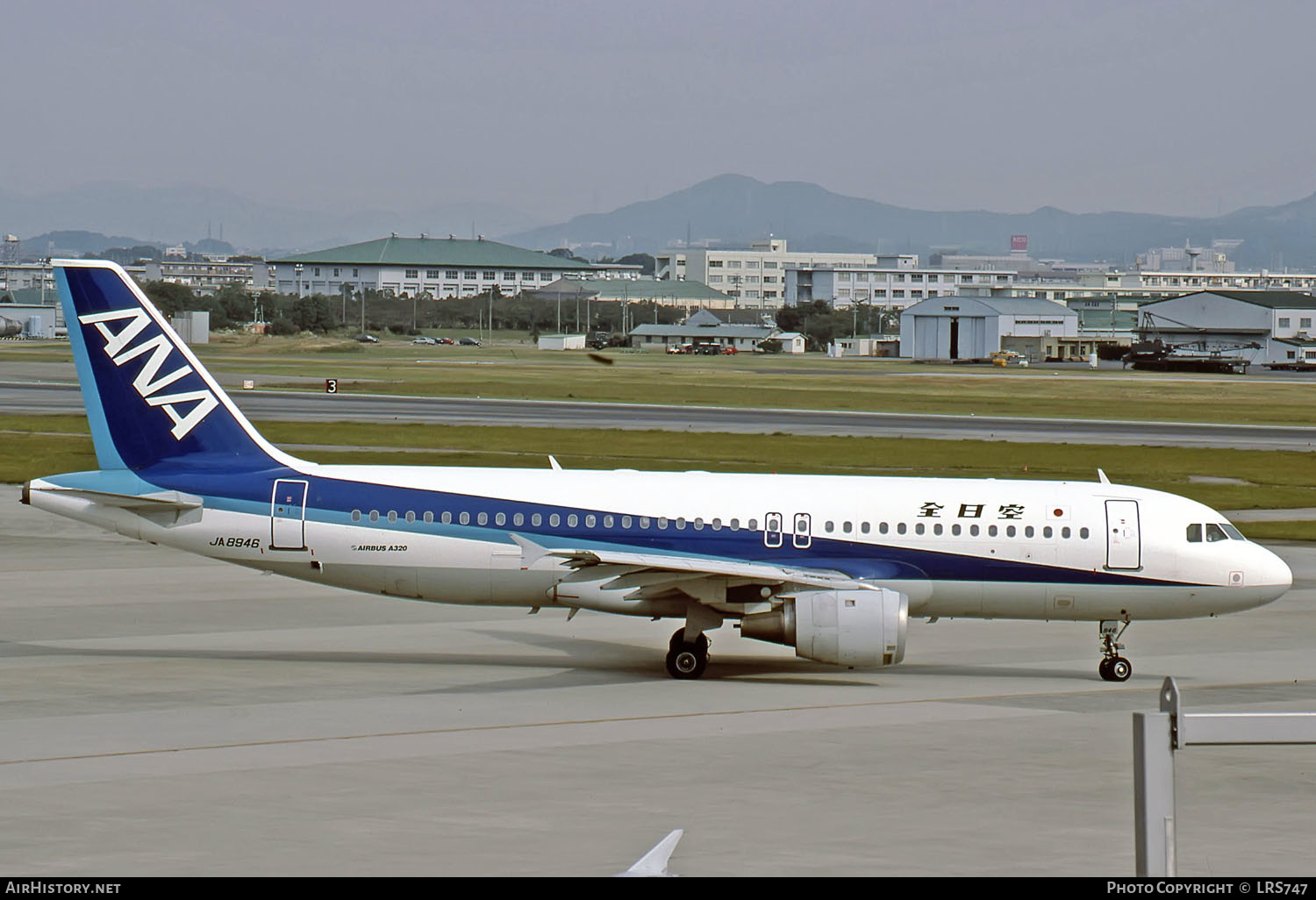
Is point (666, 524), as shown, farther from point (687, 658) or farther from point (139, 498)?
point (139, 498)

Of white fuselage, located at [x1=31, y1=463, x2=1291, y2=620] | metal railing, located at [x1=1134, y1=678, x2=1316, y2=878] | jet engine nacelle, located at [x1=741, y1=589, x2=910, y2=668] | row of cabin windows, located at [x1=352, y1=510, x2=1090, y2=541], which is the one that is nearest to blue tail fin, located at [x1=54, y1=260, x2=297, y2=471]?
white fuselage, located at [x1=31, y1=463, x2=1291, y2=620]

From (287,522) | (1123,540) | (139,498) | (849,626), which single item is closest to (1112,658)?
(1123,540)

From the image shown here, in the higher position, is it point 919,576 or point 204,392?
point 204,392

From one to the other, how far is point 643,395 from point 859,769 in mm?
85102

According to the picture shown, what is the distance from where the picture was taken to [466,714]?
2397 cm

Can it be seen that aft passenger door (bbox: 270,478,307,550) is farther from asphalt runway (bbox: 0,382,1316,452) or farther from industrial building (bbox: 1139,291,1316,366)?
industrial building (bbox: 1139,291,1316,366)

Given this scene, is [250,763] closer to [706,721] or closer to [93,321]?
[706,721]

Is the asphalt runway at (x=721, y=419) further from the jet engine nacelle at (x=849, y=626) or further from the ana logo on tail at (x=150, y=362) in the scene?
the jet engine nacelle at (x=849, y=626)

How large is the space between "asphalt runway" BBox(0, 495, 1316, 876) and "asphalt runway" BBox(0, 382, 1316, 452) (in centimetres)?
4395

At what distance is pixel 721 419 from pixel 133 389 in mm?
57700

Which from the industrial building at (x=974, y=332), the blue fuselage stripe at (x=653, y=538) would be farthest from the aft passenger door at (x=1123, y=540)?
the industrial building at (x=974, y=332)
